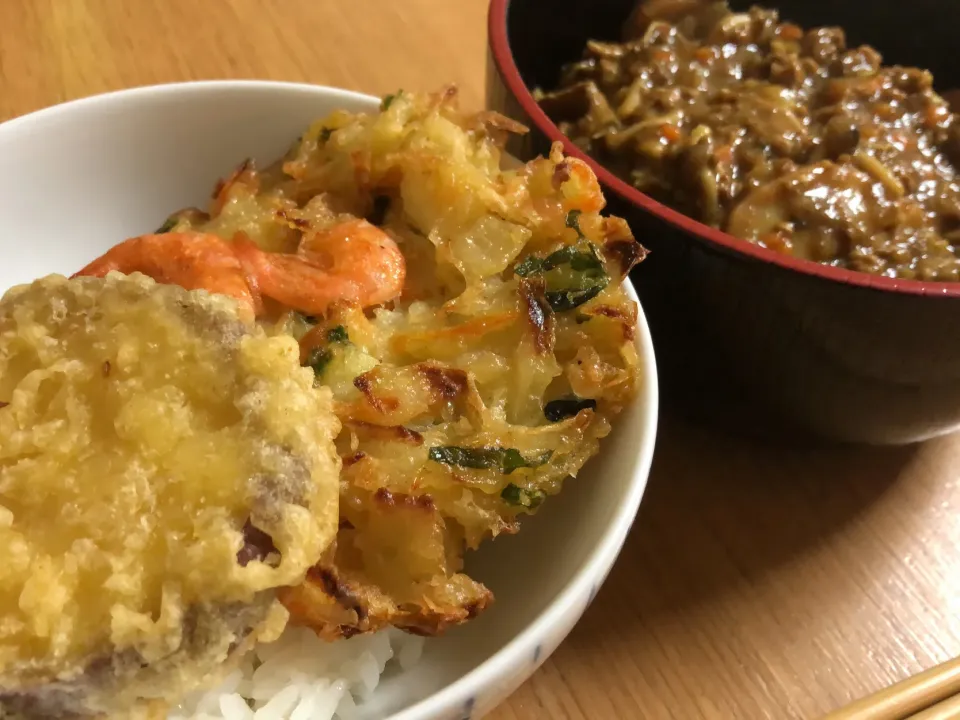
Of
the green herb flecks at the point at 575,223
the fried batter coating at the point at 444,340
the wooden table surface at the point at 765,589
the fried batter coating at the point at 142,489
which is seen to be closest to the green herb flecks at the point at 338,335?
the fried batter coating at the point at 444,340

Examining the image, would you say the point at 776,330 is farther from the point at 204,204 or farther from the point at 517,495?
the point at 204,204

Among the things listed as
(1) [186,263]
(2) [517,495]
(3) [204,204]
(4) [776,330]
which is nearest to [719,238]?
(4) [776,330]

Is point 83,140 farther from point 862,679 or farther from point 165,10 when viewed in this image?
point 862,679

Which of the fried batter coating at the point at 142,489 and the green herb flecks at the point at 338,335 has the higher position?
the fried batter coating at the point at 142,489

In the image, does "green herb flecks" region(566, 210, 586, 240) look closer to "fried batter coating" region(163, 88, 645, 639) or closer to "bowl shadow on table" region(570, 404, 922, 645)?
"fried batter coating" region(163, 88, 645, 639)

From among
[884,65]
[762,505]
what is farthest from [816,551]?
[884,65]

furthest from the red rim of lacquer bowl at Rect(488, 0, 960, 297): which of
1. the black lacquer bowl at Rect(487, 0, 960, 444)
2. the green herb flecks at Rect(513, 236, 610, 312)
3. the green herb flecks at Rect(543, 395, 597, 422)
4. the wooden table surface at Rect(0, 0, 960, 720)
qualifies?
the wooden table surface at Rect(0, 0, 960, 720)

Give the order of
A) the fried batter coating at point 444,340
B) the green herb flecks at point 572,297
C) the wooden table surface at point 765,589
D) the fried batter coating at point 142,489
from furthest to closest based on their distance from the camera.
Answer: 1. the wooden table surface at point 765,589
2. the green herb flecks at point 572,297
3. the fried batter coating at point 444,340
4. the fried batter coating at point 142,489

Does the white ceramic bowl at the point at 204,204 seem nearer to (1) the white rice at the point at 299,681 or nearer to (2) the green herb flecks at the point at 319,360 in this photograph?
(1) the white rice at the point at 299,681
